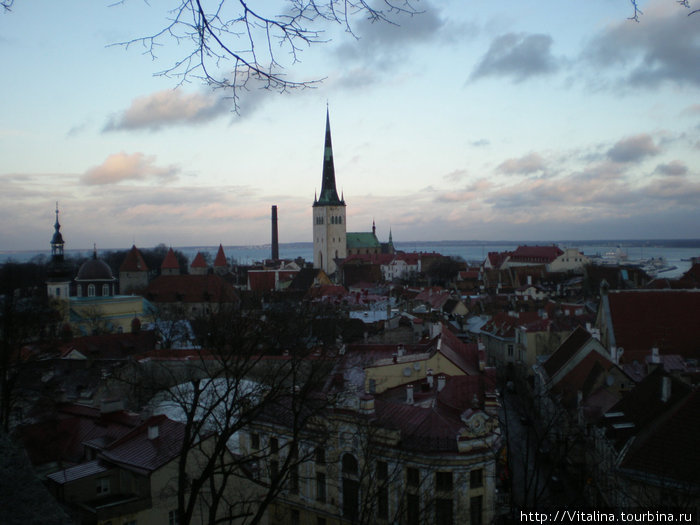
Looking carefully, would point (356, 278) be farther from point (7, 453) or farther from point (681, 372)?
point (7, 453)

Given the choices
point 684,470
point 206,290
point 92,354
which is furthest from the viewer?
point 206,290

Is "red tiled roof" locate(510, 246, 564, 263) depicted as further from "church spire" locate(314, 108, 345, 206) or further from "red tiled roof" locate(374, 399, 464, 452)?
"red tiled roof" locate(374, 399, 464, 452)

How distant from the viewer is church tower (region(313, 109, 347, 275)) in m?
105

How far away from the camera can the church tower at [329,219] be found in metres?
105

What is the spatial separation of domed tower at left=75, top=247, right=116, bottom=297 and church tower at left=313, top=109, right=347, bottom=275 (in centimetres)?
5883

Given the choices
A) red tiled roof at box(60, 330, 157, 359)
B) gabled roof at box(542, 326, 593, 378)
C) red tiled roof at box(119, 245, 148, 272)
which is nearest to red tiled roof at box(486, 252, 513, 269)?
red tiled roof at box(119, 245, 148, 272)

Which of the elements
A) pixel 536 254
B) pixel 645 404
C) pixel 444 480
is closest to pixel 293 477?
pixel 444 480

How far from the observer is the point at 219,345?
8352 millimetres

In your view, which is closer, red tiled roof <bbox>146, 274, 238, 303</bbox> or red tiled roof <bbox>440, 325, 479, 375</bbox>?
red tiled roof <bbox>440, 325, 479, 375</bbox>

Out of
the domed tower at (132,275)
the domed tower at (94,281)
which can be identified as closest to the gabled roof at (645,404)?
the domed tower at (94,281)

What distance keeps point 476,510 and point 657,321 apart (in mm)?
16635

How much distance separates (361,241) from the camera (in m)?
124

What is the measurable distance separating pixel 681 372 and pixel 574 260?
77.3 meters

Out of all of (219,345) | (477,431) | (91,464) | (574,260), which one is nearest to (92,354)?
(91,464)
